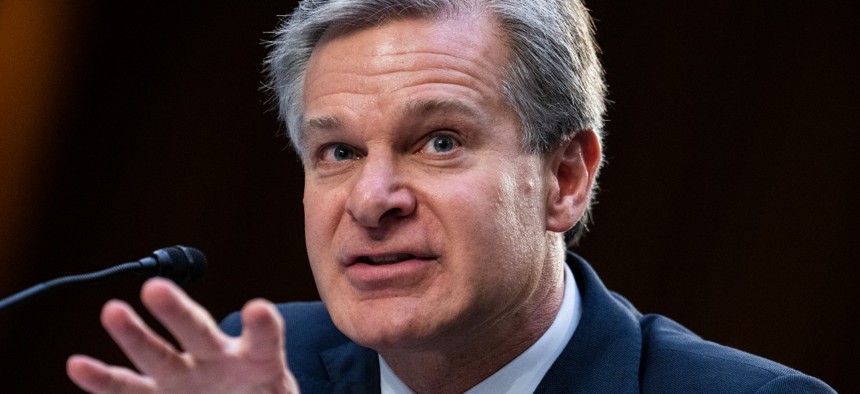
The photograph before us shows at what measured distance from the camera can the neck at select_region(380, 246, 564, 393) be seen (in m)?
2.05

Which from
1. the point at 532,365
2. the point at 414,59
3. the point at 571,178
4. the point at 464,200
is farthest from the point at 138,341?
the point at 571,178

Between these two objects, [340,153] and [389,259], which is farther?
[340,153]

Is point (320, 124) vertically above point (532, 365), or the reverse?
point (320, 124)

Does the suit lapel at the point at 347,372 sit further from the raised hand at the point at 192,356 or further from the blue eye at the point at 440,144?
the raised hand at the point at 192,356

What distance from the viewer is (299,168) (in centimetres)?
396

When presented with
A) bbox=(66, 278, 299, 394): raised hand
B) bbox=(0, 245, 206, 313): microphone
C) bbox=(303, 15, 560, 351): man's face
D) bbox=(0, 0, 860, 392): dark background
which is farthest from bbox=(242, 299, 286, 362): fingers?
bbox=(0, 0, 860, 392): dark background

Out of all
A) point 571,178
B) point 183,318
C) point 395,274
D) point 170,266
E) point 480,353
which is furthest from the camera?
point 571,178

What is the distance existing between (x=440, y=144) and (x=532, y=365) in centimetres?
53

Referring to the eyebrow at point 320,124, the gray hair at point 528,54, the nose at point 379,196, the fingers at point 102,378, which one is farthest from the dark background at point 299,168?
the fingers at point 102,378

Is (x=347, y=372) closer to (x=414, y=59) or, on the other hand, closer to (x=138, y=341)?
(x=414, y=59)

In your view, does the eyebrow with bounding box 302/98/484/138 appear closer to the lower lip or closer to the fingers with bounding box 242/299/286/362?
the lower lip

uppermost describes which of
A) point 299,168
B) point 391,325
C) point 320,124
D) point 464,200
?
point 320,124

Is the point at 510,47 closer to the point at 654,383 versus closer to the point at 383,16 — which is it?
the point at 383,16

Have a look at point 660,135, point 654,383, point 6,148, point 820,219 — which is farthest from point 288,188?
point 654,383
